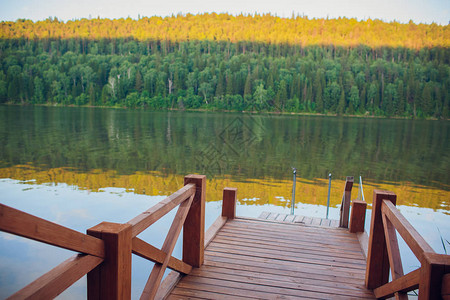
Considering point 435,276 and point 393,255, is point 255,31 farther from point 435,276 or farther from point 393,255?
point 435,276

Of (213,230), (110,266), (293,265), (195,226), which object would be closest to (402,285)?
(293,265)

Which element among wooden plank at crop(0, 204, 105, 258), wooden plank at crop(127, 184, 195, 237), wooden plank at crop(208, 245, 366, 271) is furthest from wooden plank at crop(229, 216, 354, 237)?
wooden plank at crop(0, 204, 105, 258)

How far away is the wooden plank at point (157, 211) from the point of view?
2320mm

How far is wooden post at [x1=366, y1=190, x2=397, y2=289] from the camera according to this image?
3.36m

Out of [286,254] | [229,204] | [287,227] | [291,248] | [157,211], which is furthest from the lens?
[229,204]

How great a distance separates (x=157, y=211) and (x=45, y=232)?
113 centimetres

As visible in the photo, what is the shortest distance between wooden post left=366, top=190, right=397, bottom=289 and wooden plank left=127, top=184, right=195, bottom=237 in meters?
1.71

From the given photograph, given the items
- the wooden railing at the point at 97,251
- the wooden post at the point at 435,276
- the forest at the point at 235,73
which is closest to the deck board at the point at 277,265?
the wooden railing at the point at 97,251

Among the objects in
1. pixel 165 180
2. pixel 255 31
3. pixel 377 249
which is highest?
pixel 255 31

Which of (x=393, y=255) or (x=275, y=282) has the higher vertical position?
(x=393, y=255)

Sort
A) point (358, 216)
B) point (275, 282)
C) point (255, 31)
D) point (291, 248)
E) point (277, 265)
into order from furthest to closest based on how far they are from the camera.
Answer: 1. point (255, 31)
2. point (358, 216)
3. point (291, 248)
4. point (277, 265)
5. point (275, 282)

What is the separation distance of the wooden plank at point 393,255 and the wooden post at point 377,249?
21 centimetres

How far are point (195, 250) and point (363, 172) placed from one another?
17237 mm

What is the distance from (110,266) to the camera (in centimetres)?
200
